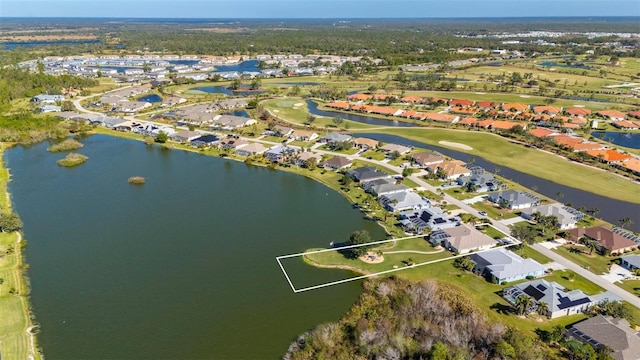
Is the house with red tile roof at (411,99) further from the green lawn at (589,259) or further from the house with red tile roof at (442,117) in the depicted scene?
the green lawn at (589,259)

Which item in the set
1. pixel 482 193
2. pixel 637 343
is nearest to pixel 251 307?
pixel 637 343

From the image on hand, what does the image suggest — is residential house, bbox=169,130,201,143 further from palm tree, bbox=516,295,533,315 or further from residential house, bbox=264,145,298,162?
palm tree, bbox=516,295,533,315

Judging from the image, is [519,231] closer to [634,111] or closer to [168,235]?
[168,235]

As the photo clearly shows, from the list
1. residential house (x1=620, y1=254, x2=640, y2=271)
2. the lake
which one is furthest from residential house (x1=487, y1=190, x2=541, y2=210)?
the lake

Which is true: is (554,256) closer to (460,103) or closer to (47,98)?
(460,103)

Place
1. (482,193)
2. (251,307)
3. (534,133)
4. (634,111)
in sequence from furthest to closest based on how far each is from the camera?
1. (634,111)
2. (534,133)
3. (482,193)
4. (251,307)

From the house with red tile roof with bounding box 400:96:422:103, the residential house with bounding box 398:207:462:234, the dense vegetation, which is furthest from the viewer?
the house with red tile roof with bounding box 400:96:422:103
